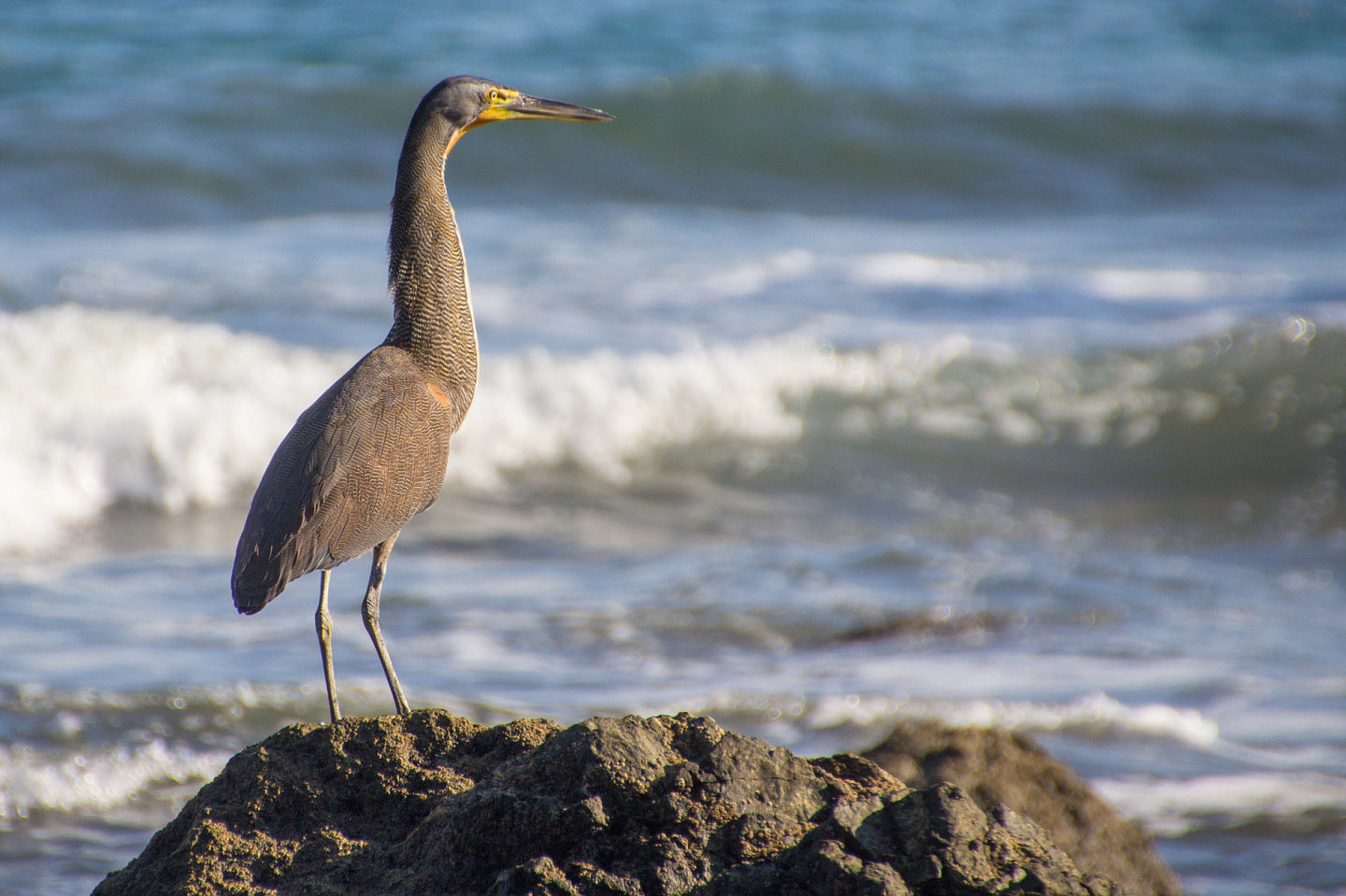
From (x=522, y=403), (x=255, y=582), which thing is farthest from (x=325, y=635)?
(x=522, y=403)

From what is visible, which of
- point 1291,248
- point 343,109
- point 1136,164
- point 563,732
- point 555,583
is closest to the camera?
point 563,732

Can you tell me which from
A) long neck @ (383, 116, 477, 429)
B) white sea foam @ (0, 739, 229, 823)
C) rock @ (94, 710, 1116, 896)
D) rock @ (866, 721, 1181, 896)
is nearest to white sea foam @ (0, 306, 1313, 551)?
white sea foam @ (0, 739, 229, 823)

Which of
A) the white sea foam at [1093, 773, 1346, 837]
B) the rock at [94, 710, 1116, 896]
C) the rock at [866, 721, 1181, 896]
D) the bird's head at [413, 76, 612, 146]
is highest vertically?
the bird's head at [413, 76, 612, 146]

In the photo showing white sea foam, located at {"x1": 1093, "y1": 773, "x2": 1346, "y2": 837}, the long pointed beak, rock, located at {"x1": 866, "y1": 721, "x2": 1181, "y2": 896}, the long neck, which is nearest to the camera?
rock, located at {"x1": 866, "y1": 721, "x2": 1181, "y2": 896}

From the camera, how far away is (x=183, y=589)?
22.3 ft

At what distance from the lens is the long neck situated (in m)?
4.04

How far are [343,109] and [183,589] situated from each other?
33.1 feet

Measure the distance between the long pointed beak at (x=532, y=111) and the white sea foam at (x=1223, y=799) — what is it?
120 inches

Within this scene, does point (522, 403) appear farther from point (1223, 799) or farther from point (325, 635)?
point (325, 635)

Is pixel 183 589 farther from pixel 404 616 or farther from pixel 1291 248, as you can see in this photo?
pixel 1291 248

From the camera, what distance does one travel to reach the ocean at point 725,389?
554cm

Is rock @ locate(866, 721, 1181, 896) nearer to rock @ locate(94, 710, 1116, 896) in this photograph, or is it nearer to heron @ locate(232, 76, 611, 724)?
rock @ locate(94, 710, 1116, 896)

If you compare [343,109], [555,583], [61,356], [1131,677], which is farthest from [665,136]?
[1131,677]

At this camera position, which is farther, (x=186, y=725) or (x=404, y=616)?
(x=404, y=616)
